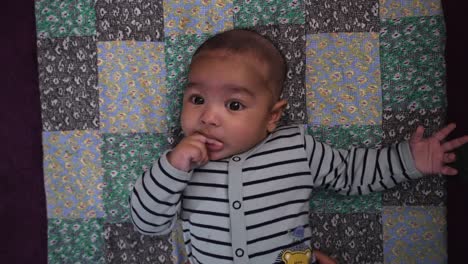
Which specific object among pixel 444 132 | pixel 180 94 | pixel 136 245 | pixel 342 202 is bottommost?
pixel 136 245

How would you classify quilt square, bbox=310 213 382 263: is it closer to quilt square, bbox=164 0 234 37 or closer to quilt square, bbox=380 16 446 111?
quilt square, bbox=380 16 446 111

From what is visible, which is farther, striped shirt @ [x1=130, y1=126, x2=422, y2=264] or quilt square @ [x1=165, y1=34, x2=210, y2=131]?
quilt square @ [x1=165, y1=34, x2=210, y2=131]

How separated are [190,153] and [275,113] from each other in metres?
0.27

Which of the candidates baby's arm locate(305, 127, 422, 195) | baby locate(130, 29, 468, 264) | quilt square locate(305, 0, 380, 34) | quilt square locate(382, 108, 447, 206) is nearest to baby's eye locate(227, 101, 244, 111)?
baby locate(130, 29, 468, 264)

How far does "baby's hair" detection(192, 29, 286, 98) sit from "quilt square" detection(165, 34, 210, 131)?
0.14m

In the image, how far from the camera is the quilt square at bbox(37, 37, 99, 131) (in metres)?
1.29

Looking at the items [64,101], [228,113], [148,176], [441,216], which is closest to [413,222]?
[441,216]

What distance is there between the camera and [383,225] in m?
1.25

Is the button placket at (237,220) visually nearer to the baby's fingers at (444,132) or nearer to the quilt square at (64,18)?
the baby's fingers at (444,132)

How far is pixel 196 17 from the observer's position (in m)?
1.27

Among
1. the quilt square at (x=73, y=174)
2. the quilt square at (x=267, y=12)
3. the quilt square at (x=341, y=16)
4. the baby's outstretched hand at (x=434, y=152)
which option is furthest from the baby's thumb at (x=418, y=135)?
the quilt square at (x=73, y=174)

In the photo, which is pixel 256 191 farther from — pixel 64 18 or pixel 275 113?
pixel 64 18

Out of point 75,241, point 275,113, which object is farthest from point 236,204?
point 75,241

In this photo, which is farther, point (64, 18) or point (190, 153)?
point (64, 18)
